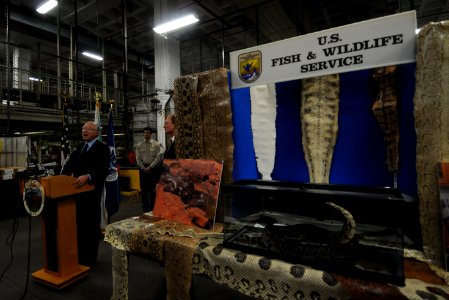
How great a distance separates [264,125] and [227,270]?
0.86 m

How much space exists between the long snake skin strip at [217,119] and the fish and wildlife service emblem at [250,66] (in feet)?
0.45

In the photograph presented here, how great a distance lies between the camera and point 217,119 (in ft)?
5.38

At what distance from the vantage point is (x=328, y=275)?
0.88 m

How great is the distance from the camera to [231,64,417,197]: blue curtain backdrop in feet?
3.89

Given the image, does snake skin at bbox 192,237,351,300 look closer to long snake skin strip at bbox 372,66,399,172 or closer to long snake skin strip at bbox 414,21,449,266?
long snake skin strip at bbox 414,21,449,266

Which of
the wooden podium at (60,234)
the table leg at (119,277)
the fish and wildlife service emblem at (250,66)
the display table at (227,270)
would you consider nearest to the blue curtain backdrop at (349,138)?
the fish and wildlife service emblem at (250,66)

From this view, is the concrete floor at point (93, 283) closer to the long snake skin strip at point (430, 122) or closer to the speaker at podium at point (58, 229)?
the speaker at podium at point (58, 229)

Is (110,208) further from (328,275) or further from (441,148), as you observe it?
(441,148)

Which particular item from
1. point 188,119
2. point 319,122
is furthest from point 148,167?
point 319,122

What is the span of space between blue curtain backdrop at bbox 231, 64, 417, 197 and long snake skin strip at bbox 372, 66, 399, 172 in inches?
1.1

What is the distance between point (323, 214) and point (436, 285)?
0.54 metres

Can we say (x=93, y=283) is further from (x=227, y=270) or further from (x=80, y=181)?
(x=227, y=270)

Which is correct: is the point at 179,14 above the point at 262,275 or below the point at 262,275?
above

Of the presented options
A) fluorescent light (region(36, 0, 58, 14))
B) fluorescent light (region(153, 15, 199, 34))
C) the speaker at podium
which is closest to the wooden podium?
the speaker at podium
